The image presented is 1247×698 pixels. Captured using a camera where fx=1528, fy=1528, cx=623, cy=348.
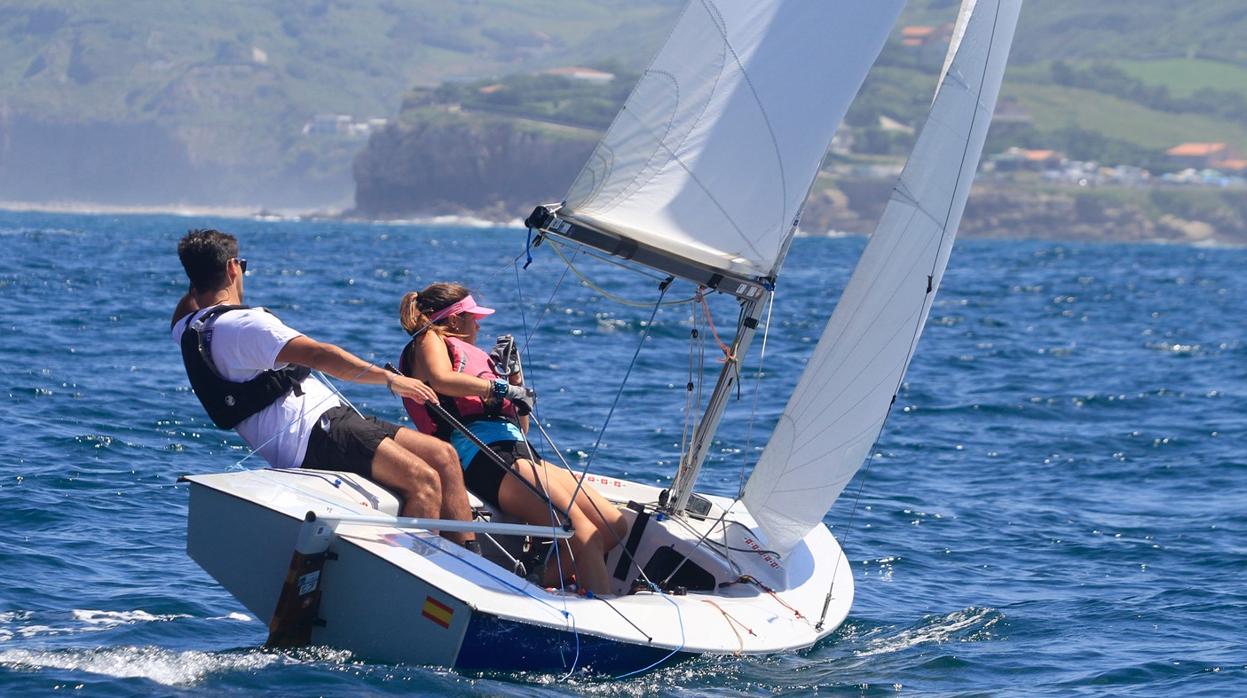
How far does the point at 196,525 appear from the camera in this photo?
5809 millimetres

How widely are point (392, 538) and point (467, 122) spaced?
11786cm

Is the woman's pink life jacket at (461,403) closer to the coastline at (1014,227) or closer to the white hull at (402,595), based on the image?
the white hull at (402,595)

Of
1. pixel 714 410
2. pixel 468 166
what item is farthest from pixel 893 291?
pixel 468 166

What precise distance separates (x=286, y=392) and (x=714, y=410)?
2.11 metres

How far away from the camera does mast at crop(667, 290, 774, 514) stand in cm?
689

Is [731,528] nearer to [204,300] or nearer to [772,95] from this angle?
[772,95]

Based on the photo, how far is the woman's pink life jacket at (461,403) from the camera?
21.2 ft

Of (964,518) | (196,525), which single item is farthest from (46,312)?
(196,525)

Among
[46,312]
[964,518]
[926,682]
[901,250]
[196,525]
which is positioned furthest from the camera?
[46,312]

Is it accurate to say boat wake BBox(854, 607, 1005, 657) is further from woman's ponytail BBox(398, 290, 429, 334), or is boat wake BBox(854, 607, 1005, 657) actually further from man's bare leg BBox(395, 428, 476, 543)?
woman's ponytail BBox(398, 290, 429, 334)

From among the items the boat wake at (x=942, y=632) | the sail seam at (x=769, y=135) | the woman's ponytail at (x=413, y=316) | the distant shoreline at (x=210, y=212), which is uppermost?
the distant shoreline at (x=210, y=212)

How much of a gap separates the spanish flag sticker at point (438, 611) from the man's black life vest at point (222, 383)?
108 cm

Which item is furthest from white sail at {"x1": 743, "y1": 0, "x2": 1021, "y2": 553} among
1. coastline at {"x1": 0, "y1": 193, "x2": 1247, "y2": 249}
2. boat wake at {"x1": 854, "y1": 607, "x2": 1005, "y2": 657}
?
coastline at {"x1": 0, "y1": 193, "x2": 1247, "y2": 249}

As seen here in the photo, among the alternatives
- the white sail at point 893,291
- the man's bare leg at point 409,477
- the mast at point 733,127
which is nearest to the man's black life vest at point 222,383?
the man's bare leg at point 409,477
